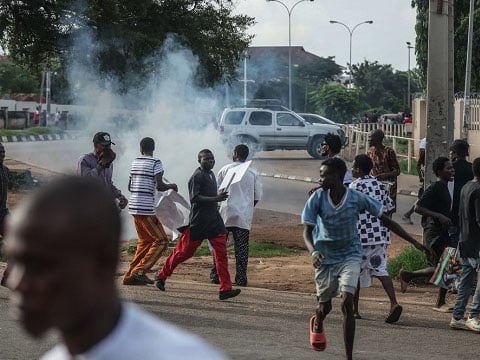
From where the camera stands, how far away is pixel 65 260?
1.72m

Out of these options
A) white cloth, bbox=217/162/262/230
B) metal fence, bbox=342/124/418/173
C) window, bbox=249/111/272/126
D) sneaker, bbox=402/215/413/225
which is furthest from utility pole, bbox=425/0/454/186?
window, bbox=249/111/272/126

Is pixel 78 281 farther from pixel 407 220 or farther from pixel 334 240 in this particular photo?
pixel 407 220

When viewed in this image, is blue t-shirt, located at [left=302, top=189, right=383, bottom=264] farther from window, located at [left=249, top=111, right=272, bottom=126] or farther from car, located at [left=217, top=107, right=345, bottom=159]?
window, located at [left=249, top=111, right=272, bottom=126]

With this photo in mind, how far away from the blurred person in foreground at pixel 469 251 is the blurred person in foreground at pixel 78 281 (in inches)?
267

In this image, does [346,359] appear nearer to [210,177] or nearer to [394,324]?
[394,324]

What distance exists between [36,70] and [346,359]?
21.5 m

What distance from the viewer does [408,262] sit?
1149 centimetres

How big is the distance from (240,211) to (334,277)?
13.2 ft

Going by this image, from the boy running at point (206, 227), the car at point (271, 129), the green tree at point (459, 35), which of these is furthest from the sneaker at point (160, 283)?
the green tree at point (459, 35)

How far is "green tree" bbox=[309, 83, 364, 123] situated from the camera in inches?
2454

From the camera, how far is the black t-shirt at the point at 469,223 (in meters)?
8.34

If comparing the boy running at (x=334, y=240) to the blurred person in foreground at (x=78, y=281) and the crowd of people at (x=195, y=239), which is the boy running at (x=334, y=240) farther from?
the blurred person in foreground at (x=78, y=281)

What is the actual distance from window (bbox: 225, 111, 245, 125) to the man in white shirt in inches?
853

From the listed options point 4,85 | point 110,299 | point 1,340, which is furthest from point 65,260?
point 4,85
